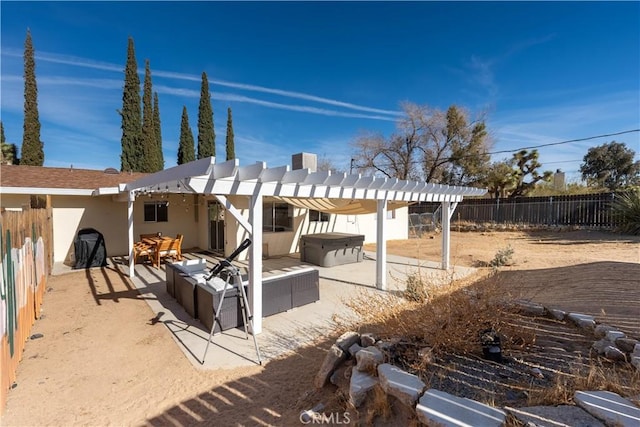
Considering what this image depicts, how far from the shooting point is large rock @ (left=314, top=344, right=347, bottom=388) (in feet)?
11.9

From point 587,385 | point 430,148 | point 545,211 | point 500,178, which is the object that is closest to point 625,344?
point 587,385

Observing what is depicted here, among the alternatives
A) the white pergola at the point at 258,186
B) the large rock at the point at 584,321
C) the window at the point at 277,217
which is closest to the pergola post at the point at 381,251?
the white pergola at the point at 258,186

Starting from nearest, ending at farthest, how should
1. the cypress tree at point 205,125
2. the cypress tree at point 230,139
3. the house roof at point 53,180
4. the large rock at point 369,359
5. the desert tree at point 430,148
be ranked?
the large rock at point 369,359 → the house roof at point 53,180 → the desert tree at point 430,148 → the cypress tree at point 205,125 → the cypress tree at point 230,139

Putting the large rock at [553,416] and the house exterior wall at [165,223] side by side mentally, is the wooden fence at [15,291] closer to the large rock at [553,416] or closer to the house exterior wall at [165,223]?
the large rock at [553,416]

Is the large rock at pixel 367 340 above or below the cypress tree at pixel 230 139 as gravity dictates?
below

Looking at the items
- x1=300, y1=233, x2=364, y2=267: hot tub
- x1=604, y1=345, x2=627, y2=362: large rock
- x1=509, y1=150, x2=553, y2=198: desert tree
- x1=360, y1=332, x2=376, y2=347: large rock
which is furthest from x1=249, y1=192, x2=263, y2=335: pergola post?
x1=509, y1=150, x2=553, y2=198: desert tree

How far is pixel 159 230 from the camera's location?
13.6 metres

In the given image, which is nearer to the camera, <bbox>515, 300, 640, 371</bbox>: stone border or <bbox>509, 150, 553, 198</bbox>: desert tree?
<bbox>515, 300, 640, 371</bbox>: stone border

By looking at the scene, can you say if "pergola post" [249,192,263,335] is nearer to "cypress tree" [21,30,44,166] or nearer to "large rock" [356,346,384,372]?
"large rock" [356,346,384,372]

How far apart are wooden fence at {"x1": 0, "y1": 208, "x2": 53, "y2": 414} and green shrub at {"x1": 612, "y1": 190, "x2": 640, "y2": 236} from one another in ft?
73.2

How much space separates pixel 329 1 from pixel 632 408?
42.3 feet

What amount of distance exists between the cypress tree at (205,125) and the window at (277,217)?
17.8 metres

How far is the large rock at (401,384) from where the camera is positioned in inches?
106

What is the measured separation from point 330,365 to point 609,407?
2.54 meters
